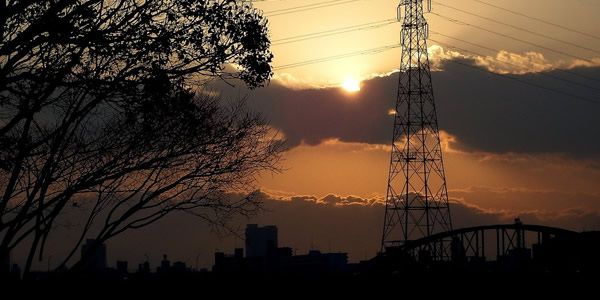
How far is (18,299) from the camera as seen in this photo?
3084 cm

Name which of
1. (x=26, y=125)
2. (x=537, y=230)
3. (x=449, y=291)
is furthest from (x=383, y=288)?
(x=537, y=230)

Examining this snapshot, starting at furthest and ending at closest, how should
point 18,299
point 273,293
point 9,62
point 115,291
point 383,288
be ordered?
point 383,288 → point 273,293 → point 115,291 → point 18,299 → point 9,62

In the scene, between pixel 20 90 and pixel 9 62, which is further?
pixel 20 90

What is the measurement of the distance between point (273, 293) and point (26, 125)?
20823 millimetres

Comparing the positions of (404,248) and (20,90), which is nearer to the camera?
(20,90)

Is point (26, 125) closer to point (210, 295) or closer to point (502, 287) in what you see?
point (210, 295)

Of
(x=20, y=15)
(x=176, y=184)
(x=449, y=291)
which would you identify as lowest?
(x=449, y=291)

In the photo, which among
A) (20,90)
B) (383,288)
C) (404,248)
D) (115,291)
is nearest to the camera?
(20,90)

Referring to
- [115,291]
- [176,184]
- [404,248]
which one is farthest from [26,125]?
[404,248]

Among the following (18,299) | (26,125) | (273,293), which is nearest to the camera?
(26,125)

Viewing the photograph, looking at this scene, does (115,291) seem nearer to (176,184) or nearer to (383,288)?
(176,184)

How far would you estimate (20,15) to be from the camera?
20891 millimetres

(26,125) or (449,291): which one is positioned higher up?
(26,125)

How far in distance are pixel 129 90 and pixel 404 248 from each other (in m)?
62.8
